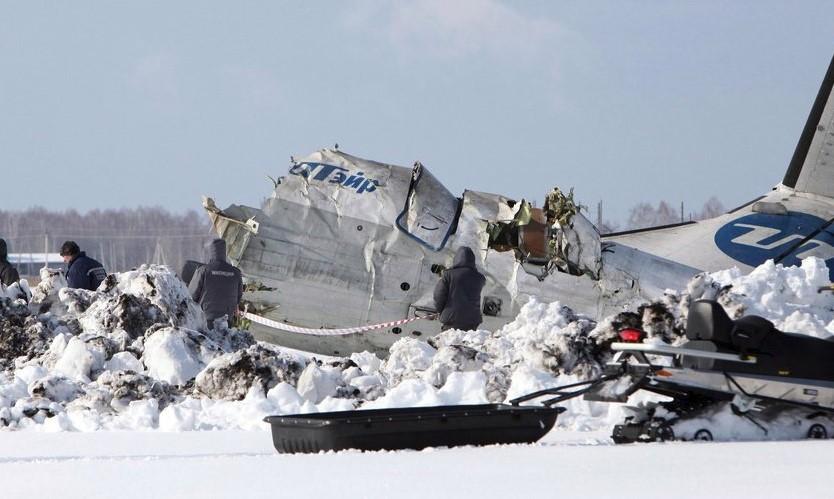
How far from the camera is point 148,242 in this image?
124 m

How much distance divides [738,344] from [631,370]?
734mm

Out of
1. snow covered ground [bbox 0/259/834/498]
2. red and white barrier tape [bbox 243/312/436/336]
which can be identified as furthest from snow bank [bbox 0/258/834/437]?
red and white barrier tape [bbox 243/312/436/336]

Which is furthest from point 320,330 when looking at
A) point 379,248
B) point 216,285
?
point 216,285

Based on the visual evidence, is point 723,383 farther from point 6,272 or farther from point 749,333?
point 6,272

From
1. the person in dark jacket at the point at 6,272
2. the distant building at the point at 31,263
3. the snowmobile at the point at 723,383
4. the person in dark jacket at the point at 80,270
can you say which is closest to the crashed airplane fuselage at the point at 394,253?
the person in dark jacket at the point at 80,270

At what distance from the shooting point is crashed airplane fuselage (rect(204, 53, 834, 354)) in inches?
722

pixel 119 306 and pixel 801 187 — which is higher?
pixel 801 187

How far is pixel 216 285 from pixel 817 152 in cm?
988

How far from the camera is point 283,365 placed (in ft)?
38.2

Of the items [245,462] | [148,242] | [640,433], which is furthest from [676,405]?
[148,242]

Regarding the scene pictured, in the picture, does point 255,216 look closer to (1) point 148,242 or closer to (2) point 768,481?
(2) point 768,481

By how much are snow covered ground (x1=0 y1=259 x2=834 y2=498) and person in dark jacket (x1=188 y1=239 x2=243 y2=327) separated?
22.8 inches

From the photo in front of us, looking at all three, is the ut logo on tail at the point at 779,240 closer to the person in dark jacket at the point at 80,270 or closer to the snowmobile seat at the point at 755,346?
the person in dark jacket at the point at 80,270

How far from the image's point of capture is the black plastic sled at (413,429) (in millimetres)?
8227
